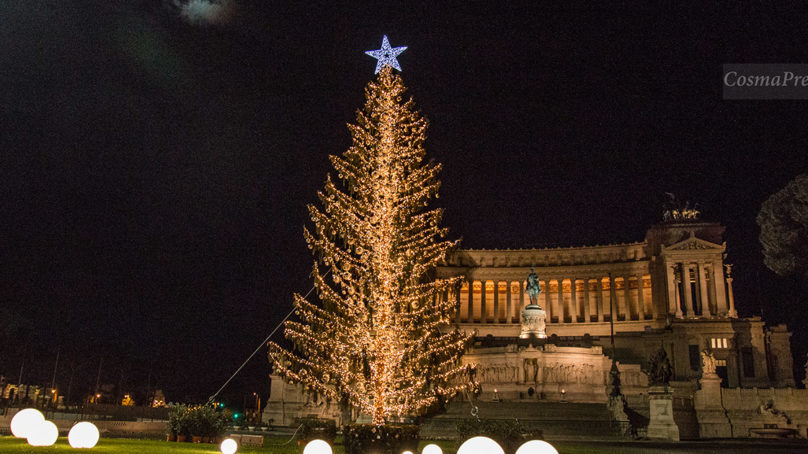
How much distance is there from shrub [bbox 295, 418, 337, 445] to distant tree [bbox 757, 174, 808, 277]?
33966 mm

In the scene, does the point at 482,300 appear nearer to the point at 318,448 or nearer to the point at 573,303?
the point at 573,303

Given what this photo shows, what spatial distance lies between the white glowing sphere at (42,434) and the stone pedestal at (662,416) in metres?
29.6

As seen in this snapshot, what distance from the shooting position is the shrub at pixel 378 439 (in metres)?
17.6

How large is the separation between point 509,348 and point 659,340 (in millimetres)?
18582

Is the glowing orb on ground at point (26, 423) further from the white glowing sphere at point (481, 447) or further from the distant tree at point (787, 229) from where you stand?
the distant tree at point (787, 229)

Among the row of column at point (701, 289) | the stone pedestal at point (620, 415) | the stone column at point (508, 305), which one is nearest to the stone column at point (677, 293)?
the row of column at point (701, 289)

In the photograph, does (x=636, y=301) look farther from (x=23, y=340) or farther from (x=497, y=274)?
(x=23, y=340)

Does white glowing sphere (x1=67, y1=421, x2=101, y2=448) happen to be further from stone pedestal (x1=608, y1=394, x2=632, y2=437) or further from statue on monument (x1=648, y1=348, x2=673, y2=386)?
statue on monument (x1=648, y1=348, x2=673, y2=386)

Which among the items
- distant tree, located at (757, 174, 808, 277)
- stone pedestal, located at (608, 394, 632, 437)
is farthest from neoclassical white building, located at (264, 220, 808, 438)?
distant tree, located at (757, 174, 808, 277)

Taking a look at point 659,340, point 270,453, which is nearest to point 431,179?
point 270,453

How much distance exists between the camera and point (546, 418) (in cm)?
3975

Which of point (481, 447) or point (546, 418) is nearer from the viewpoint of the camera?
point (481, 447)

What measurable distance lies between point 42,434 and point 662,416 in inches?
1191

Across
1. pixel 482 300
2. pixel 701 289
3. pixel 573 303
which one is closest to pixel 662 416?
pixel 701 289
